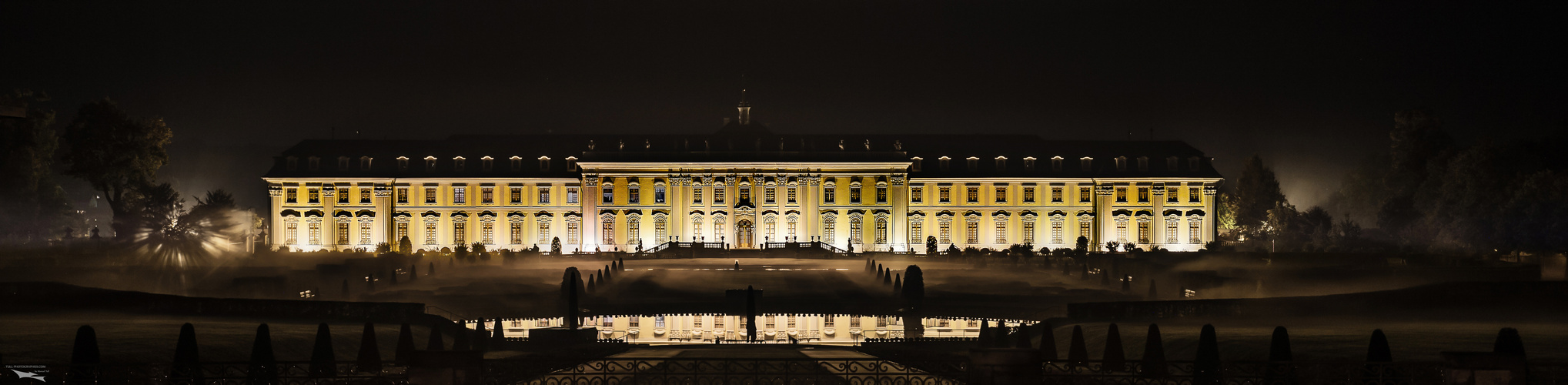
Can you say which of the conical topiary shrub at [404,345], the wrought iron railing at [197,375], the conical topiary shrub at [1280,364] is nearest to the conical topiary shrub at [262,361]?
the wrought iron railing at [197,375]

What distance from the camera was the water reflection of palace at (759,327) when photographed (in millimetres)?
29812

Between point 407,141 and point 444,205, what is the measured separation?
521 cm

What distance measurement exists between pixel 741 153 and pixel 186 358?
59087 millimetres

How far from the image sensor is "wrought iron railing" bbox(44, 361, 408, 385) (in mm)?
16578

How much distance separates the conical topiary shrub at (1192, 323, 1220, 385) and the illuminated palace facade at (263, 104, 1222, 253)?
57.1 m

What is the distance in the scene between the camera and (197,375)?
17594mm

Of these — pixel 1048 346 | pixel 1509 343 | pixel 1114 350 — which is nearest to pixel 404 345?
pixel 1048 346

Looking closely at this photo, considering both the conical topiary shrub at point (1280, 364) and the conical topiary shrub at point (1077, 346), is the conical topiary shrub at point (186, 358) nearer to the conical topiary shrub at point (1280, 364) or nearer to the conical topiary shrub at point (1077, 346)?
the conical topiary shrub at point (1077, 346)

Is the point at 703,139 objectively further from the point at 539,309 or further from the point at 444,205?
the point at 539,309

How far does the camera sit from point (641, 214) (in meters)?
75.9

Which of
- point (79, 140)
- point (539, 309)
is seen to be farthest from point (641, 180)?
point (539, 309)

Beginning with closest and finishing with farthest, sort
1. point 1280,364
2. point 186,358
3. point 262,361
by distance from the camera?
point 1280,364
point 262,361
point 186,358

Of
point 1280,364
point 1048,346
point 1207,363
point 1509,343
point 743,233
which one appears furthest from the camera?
point 743,233

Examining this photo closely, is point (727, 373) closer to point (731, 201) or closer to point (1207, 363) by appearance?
point (1207, 363)
